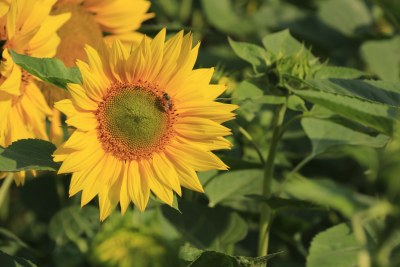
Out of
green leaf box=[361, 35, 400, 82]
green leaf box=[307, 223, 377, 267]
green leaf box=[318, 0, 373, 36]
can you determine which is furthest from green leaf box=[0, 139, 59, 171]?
green leaf box=[318, 0, 373, 36]

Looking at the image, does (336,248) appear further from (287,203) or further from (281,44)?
(281,44)

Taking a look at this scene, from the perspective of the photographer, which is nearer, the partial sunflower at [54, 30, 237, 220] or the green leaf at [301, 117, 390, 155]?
the partial sunflower at [54, 30, 237, 220]

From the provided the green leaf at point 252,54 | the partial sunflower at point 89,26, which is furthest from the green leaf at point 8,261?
the green leaf at point 252,54

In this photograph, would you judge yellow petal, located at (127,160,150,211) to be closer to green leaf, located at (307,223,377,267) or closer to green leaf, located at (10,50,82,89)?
green leaf, located at (10,50,82,89)

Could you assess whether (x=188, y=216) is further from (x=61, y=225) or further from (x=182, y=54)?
(x=182, y=54)

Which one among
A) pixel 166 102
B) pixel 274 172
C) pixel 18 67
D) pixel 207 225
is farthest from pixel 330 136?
pixel 18 67

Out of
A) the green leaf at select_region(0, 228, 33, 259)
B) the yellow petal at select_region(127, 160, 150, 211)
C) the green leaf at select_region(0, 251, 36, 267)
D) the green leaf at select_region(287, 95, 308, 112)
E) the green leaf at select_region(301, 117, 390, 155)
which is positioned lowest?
the green leaf at select_region(0, 228, 33, 259)

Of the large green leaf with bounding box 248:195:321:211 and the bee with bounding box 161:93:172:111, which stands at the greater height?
the bee with bounding box 161:93:172:111
